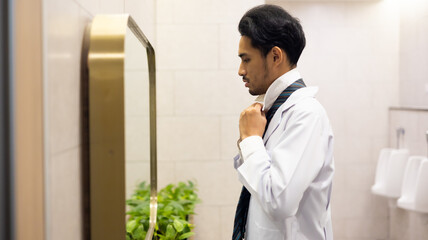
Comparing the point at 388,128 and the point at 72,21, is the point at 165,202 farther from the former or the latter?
the point at 388,128

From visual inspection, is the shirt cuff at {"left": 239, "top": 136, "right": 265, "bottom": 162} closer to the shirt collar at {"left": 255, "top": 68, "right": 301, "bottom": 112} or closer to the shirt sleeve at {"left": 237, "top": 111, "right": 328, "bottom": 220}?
the shirt sleeve at {"left": 237, "top": 111, "right": 328, "bottom": 220}

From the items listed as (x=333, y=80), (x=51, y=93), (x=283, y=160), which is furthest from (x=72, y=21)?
(x=333, y=80)

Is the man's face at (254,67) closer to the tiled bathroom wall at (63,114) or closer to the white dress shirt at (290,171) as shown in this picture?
the white dress shirt at (290,171)

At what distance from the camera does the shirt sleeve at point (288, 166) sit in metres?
1.15

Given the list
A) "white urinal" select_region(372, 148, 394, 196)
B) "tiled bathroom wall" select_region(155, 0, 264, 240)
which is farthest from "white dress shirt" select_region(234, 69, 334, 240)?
"white urinal" select_region(372, 148, 394, 196)

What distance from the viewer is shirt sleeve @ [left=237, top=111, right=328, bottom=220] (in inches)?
45.3

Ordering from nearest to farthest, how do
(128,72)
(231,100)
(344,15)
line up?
(128,72)
(231,100)
(344,15)

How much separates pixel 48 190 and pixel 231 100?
225cm

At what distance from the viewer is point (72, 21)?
0.81 metres

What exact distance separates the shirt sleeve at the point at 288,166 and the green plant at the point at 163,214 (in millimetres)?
368

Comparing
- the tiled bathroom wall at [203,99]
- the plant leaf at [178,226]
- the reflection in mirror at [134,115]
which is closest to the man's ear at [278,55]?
the reflection in mirror at [134,115]

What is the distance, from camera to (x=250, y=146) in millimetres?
1268

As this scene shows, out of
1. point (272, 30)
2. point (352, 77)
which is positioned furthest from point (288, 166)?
point (352, 77)

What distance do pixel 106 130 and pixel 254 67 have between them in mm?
658
